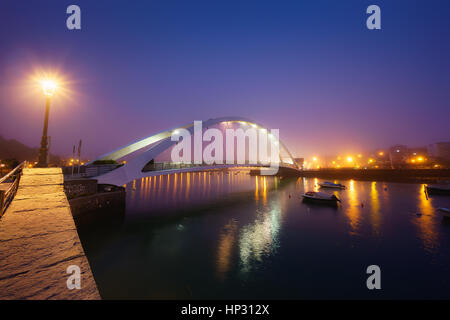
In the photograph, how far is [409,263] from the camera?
11.5m

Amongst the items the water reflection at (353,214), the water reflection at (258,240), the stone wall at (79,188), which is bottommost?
the water reflection at (258,240)

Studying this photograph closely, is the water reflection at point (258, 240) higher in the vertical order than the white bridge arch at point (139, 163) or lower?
lower

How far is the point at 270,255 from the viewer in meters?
12.8

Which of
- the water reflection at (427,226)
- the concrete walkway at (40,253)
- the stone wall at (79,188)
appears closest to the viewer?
the concrete walkway at (40,253)

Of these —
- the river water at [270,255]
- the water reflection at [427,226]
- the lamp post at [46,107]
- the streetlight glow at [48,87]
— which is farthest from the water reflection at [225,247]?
the streetlight glow at [48,87]

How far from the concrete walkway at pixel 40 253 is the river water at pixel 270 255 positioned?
6.36 meters

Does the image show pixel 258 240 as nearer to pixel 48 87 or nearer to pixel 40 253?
A: pixel 40 253

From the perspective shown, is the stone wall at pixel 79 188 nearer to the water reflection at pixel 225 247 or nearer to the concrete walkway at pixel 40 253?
the water reflection at pixel 225 247

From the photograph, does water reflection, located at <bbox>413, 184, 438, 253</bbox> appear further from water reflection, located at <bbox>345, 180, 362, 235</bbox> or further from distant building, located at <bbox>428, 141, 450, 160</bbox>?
distant building, located at <bbox>428, 141, 450, 160</bbox>

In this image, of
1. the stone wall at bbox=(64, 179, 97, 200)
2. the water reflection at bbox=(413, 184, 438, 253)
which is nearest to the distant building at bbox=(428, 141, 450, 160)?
the water reflection at bbox=(413, 184, 438, 253)

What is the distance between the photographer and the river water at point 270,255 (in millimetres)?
9156

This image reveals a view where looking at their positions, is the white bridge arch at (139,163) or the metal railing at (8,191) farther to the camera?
the white bridge arch at (139,163)

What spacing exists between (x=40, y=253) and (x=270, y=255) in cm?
1251

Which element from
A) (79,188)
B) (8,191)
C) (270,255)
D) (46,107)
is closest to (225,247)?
(270,255)
